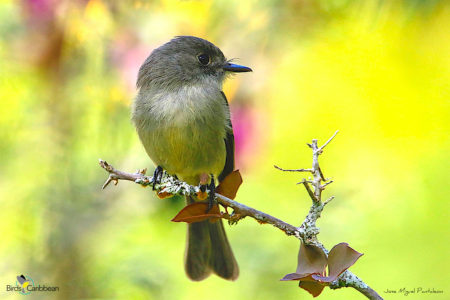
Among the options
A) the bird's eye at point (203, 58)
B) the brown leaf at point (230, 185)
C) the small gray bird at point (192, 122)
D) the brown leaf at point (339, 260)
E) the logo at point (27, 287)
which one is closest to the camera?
the brown leaf at point (339, 260)

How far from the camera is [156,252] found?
305 cm

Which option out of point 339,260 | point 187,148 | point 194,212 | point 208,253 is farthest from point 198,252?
point 339,260

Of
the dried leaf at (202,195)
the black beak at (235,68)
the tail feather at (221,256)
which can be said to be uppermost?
the black beak at (235,68)

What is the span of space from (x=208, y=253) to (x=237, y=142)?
0.63 meters

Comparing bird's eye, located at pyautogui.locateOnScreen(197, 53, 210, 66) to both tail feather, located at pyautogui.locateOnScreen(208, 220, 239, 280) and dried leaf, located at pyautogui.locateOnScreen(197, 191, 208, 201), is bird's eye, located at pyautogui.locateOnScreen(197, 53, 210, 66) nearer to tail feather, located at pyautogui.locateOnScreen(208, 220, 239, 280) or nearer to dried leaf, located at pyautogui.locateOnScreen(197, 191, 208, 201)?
tail feather, located at pyautogui.locateOnScreen(208, 220, 239, 280)

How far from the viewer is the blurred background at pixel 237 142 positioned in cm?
274

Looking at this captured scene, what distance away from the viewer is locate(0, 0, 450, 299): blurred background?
274 cm

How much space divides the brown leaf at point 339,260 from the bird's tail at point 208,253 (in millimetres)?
1506

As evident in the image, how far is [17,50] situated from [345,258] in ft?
8.22

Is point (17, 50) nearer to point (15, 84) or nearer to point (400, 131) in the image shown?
point (15, 84)

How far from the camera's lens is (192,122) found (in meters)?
2.98

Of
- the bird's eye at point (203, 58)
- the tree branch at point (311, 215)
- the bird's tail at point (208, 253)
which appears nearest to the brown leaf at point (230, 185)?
the tree branch at point (311, 215)

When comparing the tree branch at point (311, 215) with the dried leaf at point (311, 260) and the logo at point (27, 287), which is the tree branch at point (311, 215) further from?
the logo at point (27, 287)

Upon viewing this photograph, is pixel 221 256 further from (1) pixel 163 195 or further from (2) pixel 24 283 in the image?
(1) pixel 163 195
